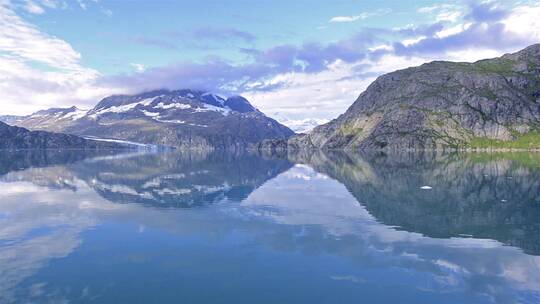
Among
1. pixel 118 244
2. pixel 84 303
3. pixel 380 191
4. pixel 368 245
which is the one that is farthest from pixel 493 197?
pixel 84 303

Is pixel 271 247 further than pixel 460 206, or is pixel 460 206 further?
pixel 460 206

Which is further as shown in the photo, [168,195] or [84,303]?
[168,195]

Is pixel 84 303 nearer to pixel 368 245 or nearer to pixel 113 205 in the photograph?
pixel 368 245

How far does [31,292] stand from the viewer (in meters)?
32.7

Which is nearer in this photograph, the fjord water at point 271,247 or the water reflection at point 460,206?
the fjord water at point 271,247

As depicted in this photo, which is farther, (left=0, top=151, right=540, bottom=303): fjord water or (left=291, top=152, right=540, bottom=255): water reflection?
(left=291, top=152, right=540, bottom=255): water reflection

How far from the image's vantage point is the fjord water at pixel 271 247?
3372cm

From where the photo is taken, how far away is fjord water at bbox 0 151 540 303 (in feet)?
111

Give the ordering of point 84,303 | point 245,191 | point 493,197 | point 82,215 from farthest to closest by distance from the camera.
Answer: point 245,191, point 493,197, point 82,215, point 84,303

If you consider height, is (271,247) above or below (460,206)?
above

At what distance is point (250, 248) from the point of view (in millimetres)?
47062

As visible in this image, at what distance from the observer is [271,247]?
156ft

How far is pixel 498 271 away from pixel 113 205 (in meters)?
59.6

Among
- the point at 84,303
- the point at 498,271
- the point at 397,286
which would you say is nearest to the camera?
the point at 84,303
